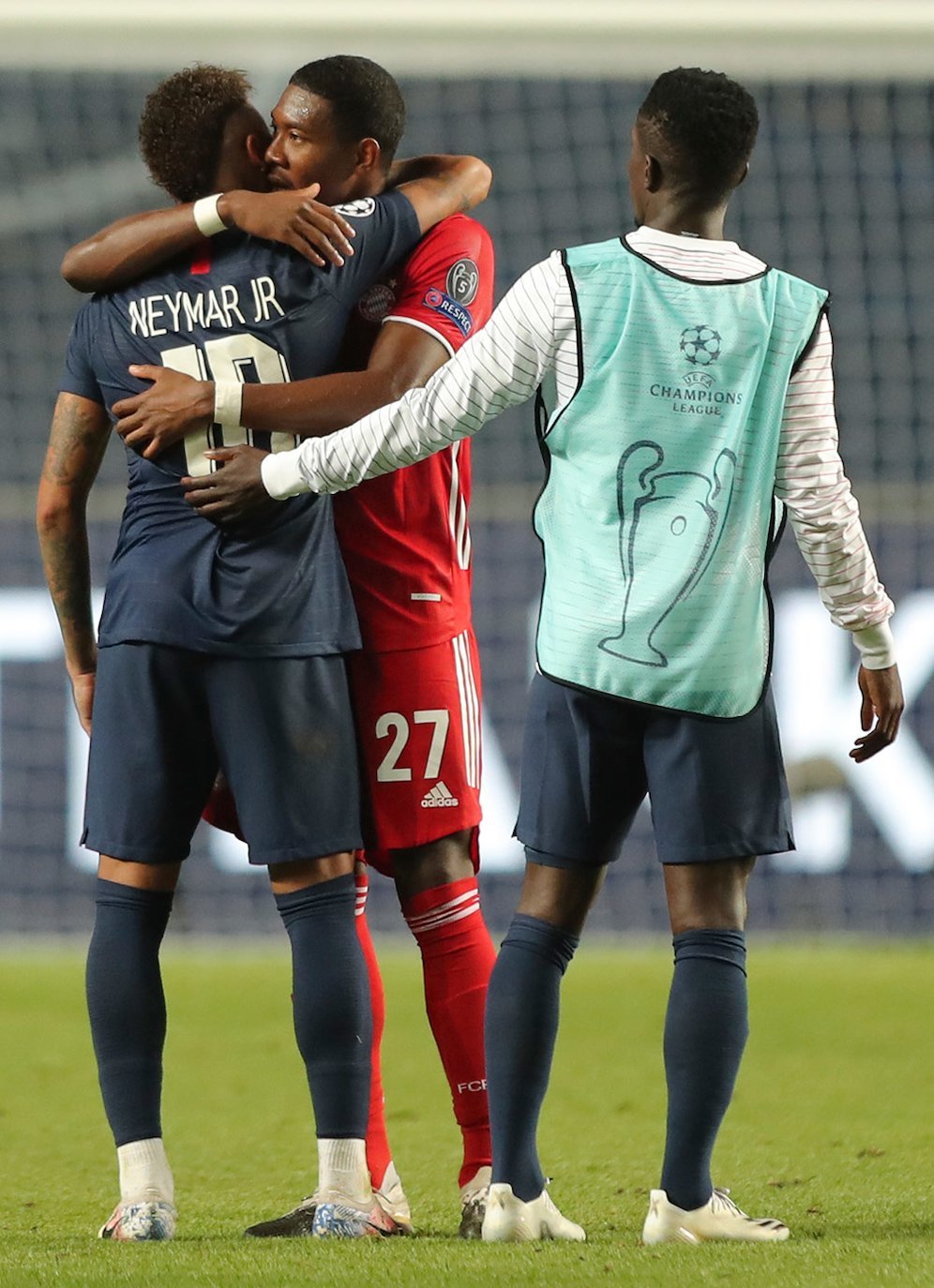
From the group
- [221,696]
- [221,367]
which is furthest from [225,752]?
[221,367]

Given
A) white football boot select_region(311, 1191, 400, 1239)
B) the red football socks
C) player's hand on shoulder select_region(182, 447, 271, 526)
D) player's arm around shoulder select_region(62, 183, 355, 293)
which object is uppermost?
player's arm around shoulder select_region(62, 183, 355, 293)

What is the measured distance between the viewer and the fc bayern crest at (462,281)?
3.00 m

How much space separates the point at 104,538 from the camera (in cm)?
800

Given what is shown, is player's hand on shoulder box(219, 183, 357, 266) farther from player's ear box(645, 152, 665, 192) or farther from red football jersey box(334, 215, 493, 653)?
player's ear box(645, 152, 665, 192)

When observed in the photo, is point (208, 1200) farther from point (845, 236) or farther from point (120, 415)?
point (845, 236)

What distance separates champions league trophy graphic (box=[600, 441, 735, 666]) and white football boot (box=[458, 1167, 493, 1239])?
0.83 metres

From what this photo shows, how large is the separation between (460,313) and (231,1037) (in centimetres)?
297

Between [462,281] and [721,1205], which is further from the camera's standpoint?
[462,281]

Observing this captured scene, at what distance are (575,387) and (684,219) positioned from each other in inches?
10.9

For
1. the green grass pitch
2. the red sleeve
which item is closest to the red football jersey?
the red sleeve

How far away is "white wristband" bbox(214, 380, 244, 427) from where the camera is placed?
9.14 ft

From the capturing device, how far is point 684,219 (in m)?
2.60

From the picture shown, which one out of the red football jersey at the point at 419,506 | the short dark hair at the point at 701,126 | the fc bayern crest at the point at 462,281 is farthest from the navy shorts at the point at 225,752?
the short dark hair at the point at 701,126

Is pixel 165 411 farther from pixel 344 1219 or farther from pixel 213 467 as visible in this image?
pixel 344 1219
